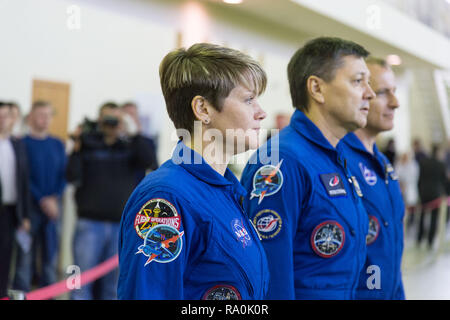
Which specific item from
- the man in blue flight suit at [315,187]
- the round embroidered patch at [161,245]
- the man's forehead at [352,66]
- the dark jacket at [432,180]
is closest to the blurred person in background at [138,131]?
the man in blue flight suit at [315,187]

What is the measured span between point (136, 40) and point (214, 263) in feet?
16.6

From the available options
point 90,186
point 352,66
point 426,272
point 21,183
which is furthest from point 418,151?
point 352,66

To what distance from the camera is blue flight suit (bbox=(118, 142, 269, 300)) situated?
1090 mm

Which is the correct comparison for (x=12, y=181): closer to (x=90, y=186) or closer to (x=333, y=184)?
(x=90, y=186)

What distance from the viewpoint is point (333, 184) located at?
175 cm

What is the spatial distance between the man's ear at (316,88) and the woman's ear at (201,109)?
0.75 metres

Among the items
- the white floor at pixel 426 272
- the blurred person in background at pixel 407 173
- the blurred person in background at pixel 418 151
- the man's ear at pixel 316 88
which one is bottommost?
the white floor at pixel 426 272

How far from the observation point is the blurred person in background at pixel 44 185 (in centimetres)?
439

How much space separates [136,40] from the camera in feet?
19.0

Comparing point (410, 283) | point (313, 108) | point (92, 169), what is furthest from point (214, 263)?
point (410, 283)

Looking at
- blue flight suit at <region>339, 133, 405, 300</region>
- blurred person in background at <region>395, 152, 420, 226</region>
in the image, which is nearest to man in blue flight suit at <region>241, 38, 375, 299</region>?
blue flight suit at <region>339, 133, 405, 300</region>

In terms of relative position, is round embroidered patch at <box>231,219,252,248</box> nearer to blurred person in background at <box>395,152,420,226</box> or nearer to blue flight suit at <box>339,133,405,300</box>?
blue flight suit at <box>339,133,405,300</box>

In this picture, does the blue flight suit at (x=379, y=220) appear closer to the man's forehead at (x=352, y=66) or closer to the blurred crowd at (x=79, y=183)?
the man's forehead at (x=352, y=66)
